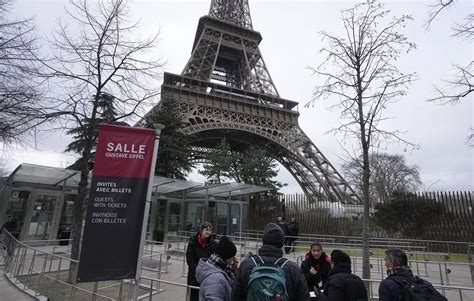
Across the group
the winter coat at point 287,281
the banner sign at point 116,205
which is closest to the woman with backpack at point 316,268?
the winter coat at point 287,281

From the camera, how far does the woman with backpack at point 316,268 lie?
3904 millimetres

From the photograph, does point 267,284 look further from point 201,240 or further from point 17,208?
point 17,208

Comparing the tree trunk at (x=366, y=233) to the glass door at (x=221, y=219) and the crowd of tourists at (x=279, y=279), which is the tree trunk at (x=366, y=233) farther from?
the glass door at (x=221, y=219)

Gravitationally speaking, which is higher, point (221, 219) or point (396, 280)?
point (221, 219)

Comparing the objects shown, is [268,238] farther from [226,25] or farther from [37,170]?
[226,25]

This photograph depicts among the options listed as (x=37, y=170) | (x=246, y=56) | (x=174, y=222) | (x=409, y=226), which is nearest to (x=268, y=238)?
(x=37, y=170)

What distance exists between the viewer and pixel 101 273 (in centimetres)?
371

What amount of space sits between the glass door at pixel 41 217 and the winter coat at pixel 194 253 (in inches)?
506

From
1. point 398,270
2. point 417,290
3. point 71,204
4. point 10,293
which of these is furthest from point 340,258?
point 71,204

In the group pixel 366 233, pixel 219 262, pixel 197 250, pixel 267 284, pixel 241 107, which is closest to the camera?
pixel 267 284

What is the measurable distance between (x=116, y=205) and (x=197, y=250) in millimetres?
1232

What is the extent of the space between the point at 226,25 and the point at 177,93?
13235 millimetres

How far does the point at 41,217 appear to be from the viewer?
13867 millimetres

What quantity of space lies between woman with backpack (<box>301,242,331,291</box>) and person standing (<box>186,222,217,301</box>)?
4.22 feet
